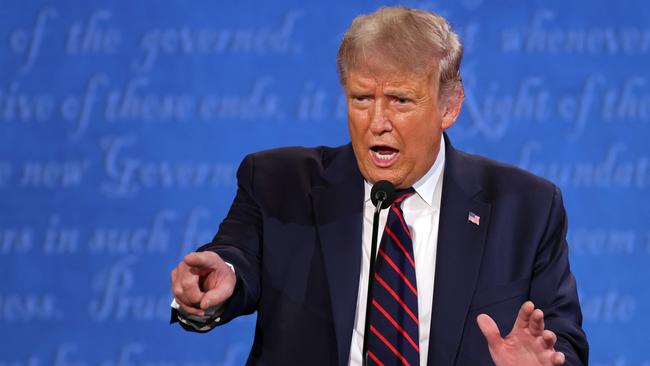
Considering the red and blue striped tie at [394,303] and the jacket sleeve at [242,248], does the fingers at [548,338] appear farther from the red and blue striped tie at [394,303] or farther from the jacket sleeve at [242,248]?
the jacket sleeve at [242,248]

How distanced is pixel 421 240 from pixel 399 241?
95 mm

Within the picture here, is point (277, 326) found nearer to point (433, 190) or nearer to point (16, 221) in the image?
point (433, 190)

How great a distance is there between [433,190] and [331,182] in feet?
0.69

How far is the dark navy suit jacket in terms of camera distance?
1913 millimetres

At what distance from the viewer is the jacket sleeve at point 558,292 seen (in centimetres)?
189

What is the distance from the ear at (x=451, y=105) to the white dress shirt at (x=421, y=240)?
64 millimetres

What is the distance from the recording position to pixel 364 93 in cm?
195

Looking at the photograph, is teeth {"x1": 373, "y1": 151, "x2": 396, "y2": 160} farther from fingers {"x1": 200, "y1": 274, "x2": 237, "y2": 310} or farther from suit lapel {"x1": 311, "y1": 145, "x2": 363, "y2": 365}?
fingers {"x1": 200, "y1": 274, "x2": 237, "y2": 310}

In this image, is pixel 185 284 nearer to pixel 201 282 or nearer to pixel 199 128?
pixel 201 282

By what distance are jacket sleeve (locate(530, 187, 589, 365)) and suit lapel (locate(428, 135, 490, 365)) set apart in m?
0.12

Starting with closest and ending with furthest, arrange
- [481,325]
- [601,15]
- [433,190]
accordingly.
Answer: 1. [481,325]
2. [433,190]
3. [601,15]

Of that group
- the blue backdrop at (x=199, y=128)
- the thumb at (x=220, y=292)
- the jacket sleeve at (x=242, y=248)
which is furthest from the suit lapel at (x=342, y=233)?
the blue backdrop at (x=199, y=128)

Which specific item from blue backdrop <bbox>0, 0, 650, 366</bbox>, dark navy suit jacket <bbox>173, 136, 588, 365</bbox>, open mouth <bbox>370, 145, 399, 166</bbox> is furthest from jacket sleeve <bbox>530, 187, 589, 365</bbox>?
blue backdrop <bbox>0, 0, 650, 366</bbox>

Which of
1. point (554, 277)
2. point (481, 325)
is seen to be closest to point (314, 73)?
point (554, 277)
